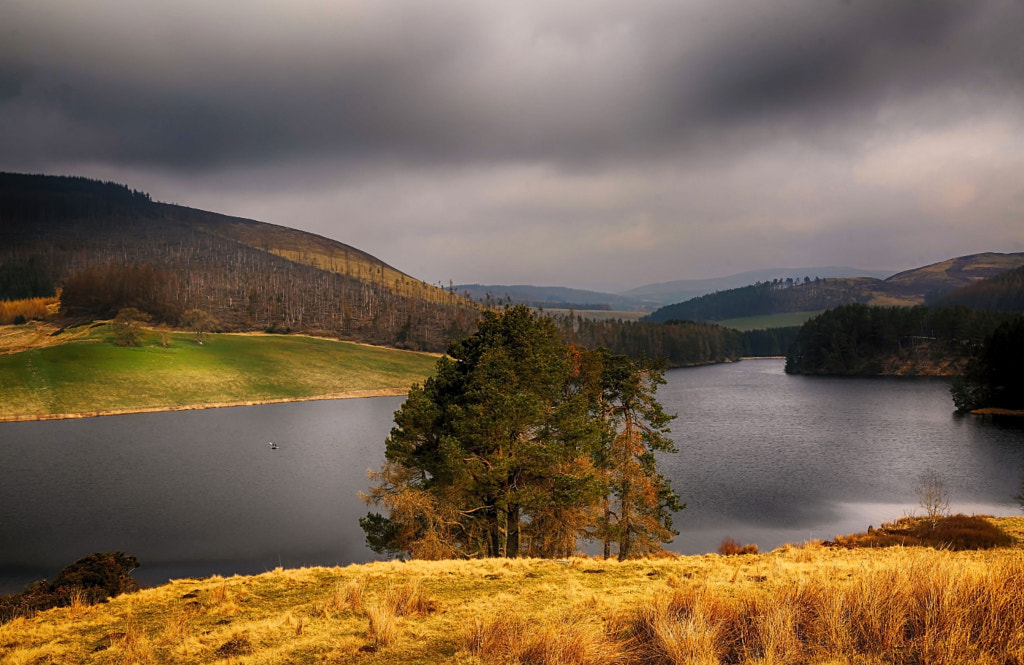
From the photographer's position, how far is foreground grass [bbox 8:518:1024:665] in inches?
274

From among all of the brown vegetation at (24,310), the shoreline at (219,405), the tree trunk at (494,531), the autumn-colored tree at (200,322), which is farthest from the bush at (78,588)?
the brown vegetation at (24,310)

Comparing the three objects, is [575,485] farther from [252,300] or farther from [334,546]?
[252,300]

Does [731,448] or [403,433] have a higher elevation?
[403,433]

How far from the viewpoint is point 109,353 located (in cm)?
10150

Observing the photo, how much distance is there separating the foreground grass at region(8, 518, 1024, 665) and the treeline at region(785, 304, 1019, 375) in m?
164

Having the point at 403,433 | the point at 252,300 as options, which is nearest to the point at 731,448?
the point at 403,433

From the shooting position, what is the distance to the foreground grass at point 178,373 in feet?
276

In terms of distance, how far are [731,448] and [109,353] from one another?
109 meters

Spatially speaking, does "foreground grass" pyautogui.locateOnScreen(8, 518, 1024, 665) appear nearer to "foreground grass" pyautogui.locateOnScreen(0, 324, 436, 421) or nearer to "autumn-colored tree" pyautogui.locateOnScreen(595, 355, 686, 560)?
"autumn-colored tree" pyautogui.locateOnScreen(595, 355, 686, 560)

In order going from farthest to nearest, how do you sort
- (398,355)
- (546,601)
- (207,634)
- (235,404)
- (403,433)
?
(398,355), (235,404), (403,433), (546,601), (207,634)

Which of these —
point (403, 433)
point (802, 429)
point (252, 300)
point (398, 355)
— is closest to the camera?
point (403, 433)

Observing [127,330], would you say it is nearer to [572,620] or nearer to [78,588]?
[78,588]

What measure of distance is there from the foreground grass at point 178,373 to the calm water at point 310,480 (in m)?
9.31

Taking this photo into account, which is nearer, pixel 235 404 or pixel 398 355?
pixel 235 404
